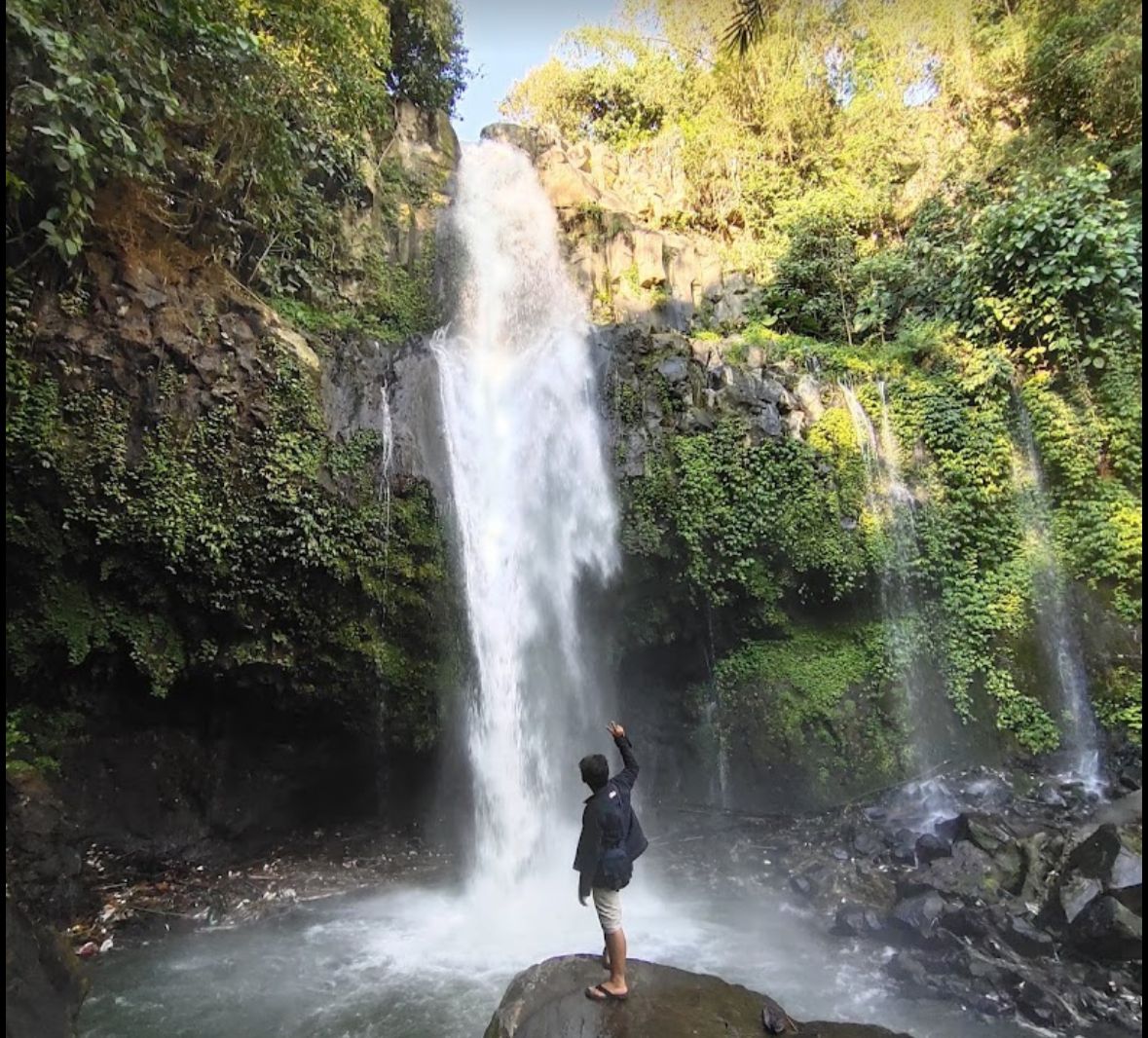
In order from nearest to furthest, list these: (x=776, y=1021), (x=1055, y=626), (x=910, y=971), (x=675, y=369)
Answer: (x=776, y=1021), (x=910, y=971), (x=1055, y=626), (x=675, y=369)

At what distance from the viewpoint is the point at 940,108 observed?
16.2 meters

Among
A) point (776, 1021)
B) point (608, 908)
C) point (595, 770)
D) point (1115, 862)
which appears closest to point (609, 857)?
point (608, 908)

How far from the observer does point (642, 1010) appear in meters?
4.38

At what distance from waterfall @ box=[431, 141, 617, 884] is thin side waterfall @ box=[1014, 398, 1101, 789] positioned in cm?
609

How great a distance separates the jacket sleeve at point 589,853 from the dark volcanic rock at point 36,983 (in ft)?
11.7

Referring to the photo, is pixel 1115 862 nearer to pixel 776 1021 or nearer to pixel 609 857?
pixel 776 1021

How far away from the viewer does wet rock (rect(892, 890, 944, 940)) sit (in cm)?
678

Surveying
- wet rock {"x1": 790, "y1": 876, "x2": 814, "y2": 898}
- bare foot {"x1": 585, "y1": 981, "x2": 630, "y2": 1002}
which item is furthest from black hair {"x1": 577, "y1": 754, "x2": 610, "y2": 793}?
wet rock {"x1": 790, "y1": 876, "x2": 814, "y2": 898}

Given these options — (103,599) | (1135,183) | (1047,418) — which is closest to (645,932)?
(103,599)

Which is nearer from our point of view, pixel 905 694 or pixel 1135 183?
pixel 905 694

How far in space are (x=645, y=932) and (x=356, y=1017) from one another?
2.99 metres

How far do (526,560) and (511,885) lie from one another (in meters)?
4.13

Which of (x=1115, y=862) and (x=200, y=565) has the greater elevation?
(x=200, y=565)

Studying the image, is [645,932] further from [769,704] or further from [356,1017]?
[769,704]
